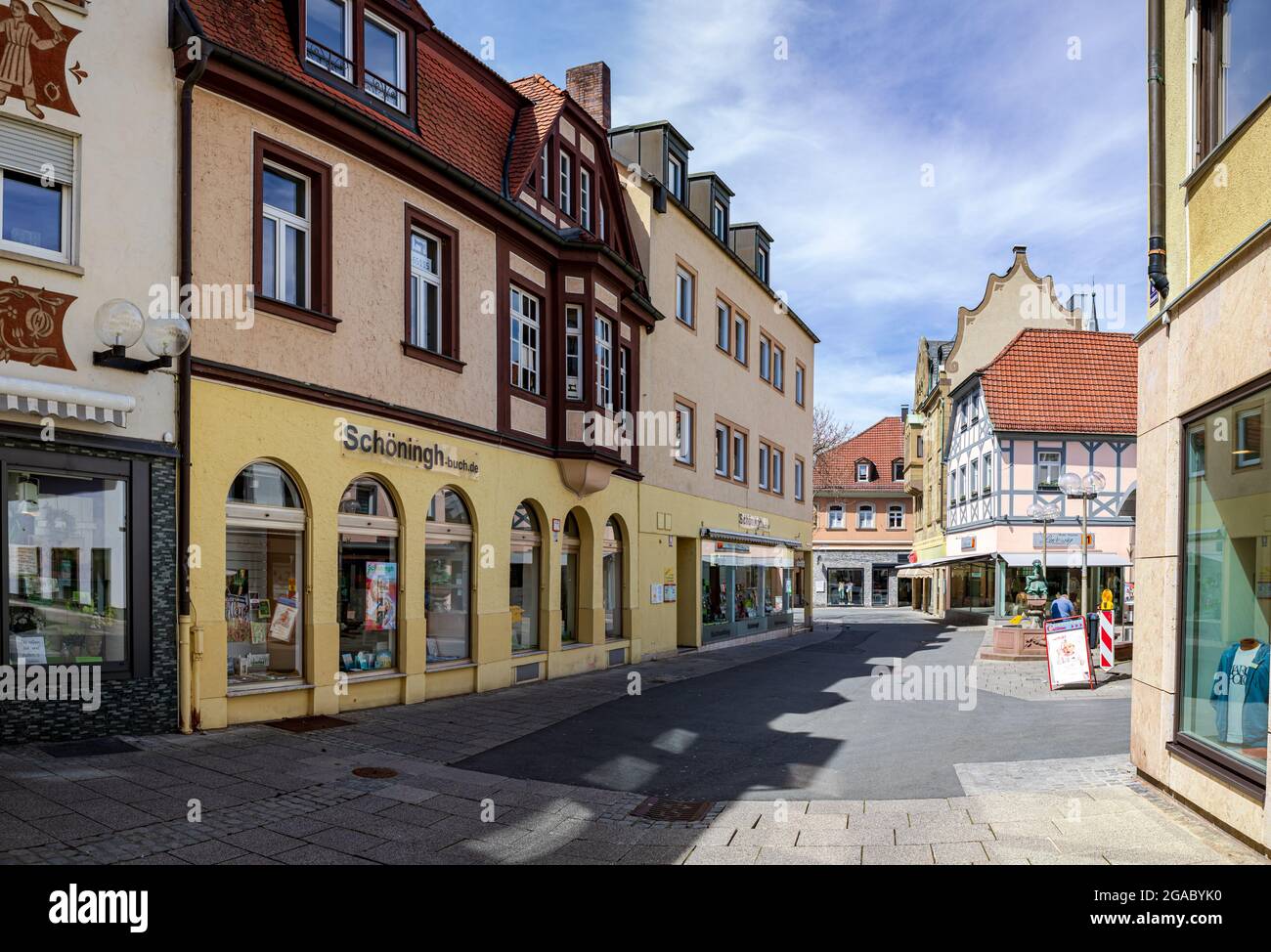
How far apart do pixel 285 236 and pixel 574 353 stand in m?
Answer: 6.75

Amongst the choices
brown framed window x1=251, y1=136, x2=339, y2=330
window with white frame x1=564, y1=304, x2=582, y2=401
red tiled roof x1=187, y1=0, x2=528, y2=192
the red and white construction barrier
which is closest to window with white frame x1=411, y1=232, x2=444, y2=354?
red tiled roof x1=187, y1=0, x2=528, y2=192

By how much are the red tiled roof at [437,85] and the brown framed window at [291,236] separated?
960mm

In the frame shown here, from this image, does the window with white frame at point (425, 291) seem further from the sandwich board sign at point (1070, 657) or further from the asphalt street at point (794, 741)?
the sandwich board sign at point (1070, 657)

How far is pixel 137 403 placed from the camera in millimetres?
9602

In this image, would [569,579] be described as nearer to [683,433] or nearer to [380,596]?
[380,596]

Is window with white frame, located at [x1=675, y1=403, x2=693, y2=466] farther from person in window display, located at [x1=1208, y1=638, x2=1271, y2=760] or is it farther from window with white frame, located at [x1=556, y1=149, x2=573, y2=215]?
person in window display, located at [x1=1208, y1=638, x2=1271, y2=760]

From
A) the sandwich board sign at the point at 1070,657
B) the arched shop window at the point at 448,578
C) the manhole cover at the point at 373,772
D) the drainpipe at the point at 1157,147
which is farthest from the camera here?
the sandwich board sign at the point at 1070,657

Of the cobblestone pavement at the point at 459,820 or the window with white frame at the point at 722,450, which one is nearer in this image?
the cobblestone pavement at the point at 459,820

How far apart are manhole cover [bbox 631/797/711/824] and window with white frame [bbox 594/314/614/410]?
1064 cm

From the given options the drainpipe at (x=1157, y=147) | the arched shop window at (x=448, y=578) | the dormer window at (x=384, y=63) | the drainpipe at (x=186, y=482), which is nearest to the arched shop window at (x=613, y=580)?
the arched shop window at (x=448, y=578)

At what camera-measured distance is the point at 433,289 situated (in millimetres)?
14445

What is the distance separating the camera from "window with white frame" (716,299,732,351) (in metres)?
27.1

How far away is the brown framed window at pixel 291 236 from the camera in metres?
11.2

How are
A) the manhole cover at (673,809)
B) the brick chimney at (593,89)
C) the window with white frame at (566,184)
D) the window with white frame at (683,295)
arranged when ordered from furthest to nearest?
the window with white frame at (683,295), the brick chimney at (593,89), the window with white frame at (566,184), the manhole cover at (673,809)
